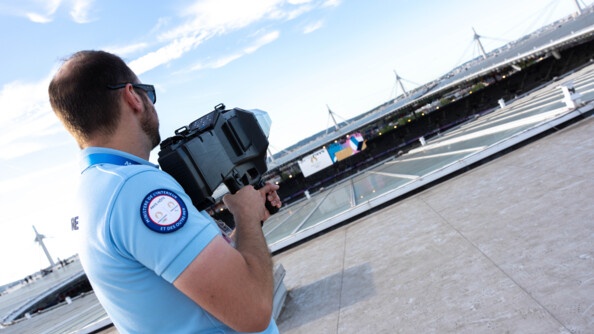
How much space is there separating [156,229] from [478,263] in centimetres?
353

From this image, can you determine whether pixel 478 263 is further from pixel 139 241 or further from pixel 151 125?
pixel 139 241

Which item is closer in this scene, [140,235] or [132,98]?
[140,235]

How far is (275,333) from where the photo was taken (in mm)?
1600

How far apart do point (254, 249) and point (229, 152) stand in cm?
61

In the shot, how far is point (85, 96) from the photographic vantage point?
141 centimetres

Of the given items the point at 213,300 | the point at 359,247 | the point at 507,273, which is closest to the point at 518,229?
the point at 507,273

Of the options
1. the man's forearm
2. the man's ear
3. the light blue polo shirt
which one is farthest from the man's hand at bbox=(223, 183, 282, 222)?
the man's ear

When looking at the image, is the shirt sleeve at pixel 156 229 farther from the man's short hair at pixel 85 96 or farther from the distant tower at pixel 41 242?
the distant tower at pixel 41 242

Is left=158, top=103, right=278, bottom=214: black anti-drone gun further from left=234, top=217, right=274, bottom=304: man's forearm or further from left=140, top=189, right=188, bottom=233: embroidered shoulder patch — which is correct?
left=140, top=189, right=188, bottom=233: embroidered shoulder patch

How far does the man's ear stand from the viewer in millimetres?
1492

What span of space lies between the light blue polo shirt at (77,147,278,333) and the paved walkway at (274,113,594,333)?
240 centimetres

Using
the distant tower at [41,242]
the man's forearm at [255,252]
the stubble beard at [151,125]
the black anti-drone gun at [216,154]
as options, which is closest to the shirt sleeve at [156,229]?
the man's forearm at [255,252]

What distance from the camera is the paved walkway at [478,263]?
9.34 feet

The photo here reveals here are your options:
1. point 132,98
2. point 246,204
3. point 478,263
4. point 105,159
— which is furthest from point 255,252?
point 478,263
